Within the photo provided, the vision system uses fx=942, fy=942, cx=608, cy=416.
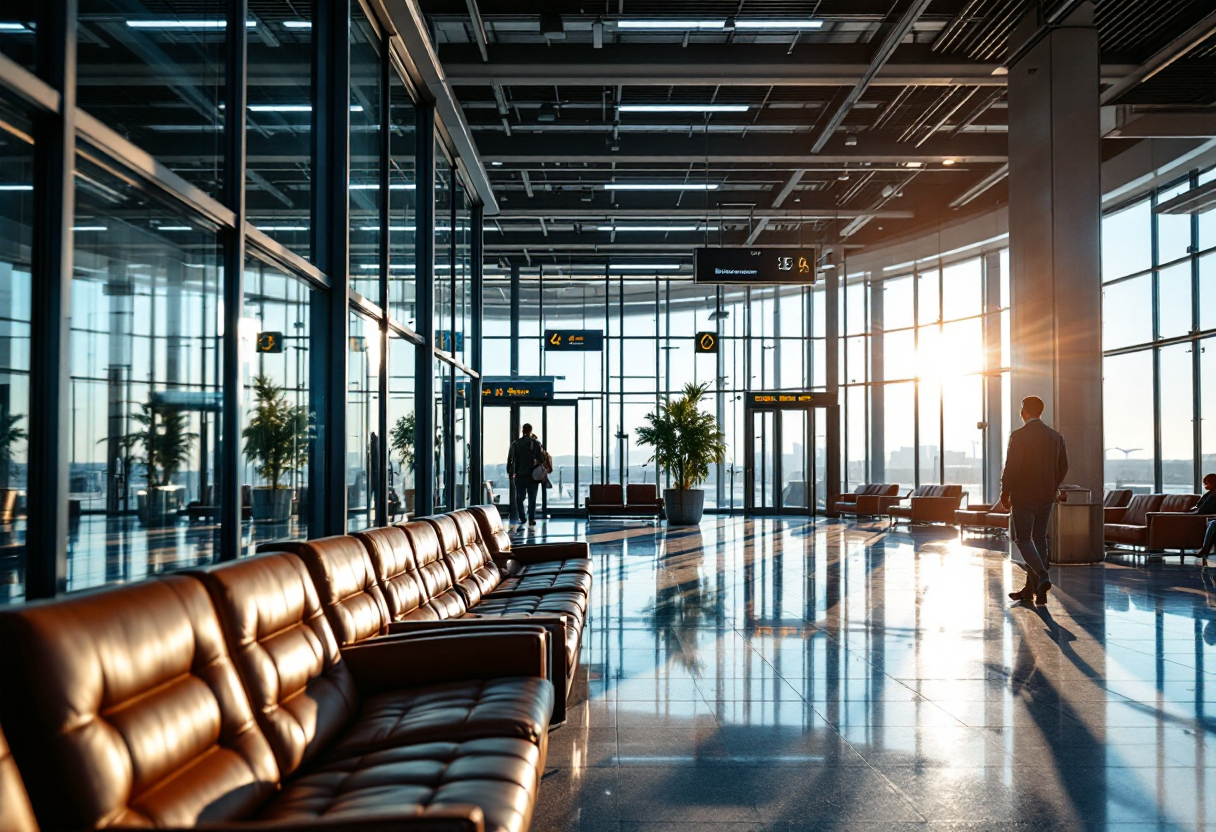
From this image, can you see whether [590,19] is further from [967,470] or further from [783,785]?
[967,470]

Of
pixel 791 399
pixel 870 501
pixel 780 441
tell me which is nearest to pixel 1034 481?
pixel 870 501

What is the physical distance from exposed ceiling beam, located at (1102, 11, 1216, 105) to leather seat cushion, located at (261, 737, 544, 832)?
10377mm

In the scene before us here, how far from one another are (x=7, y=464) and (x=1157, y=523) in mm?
12410

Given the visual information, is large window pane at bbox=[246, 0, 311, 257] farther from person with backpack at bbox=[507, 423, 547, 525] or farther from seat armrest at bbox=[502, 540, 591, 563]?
person with backpack at bbox=[507, 423, 547, 525]

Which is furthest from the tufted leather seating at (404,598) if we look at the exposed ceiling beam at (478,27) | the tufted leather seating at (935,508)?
the tufted leather seating at (935,508)

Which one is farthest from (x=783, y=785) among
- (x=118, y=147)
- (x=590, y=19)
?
(x=590, y=19)

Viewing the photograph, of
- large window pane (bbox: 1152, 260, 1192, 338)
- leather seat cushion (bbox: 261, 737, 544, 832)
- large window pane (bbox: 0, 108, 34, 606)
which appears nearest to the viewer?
leather seat cushion (bbox: 261, 737, 544, 832)

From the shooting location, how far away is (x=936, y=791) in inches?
134

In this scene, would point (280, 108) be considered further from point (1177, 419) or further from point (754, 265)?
point (1177, 419)

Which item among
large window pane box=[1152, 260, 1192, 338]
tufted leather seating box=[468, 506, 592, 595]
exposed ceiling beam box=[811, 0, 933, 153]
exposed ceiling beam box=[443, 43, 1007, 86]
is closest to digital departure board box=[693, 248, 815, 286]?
exposed ceiling beam box=[811, 0, 933, 153]

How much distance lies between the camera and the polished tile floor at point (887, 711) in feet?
10.7

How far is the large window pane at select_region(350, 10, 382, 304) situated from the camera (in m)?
5.89

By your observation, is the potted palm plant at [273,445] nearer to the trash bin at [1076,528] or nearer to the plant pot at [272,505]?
the plant pot at [272,505]

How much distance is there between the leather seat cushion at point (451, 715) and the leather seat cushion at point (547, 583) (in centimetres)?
230
